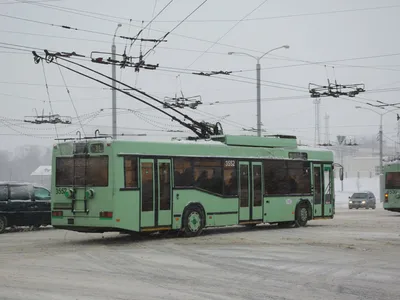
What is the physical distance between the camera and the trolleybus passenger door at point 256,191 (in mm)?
22859

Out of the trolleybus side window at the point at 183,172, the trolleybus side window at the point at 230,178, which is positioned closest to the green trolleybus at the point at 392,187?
the trolleybus side window at the point at 230,178

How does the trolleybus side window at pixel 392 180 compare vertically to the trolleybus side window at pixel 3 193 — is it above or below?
above

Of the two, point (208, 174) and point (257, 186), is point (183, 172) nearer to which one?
point (208, 174)

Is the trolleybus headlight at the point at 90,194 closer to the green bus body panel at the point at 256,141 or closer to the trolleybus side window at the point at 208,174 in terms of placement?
the trolleybus side window at the point at 208,174

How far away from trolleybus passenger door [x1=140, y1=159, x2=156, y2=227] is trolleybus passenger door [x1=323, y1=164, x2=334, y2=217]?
906 cm

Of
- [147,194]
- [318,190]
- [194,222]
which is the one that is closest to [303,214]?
[318,190]

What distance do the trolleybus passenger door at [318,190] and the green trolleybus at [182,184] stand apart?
2.5 inches

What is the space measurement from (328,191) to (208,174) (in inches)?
272

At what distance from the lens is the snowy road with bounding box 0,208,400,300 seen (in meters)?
10.5

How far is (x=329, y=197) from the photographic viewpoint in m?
26.5

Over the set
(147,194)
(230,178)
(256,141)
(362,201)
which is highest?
(256,141)

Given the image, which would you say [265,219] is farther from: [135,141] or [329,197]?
[135,141]

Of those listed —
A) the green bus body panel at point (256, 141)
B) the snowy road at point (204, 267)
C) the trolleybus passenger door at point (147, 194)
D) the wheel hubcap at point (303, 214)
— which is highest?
the green bus body panel at point (256, 141)

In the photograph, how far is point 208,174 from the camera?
70.0 ft
